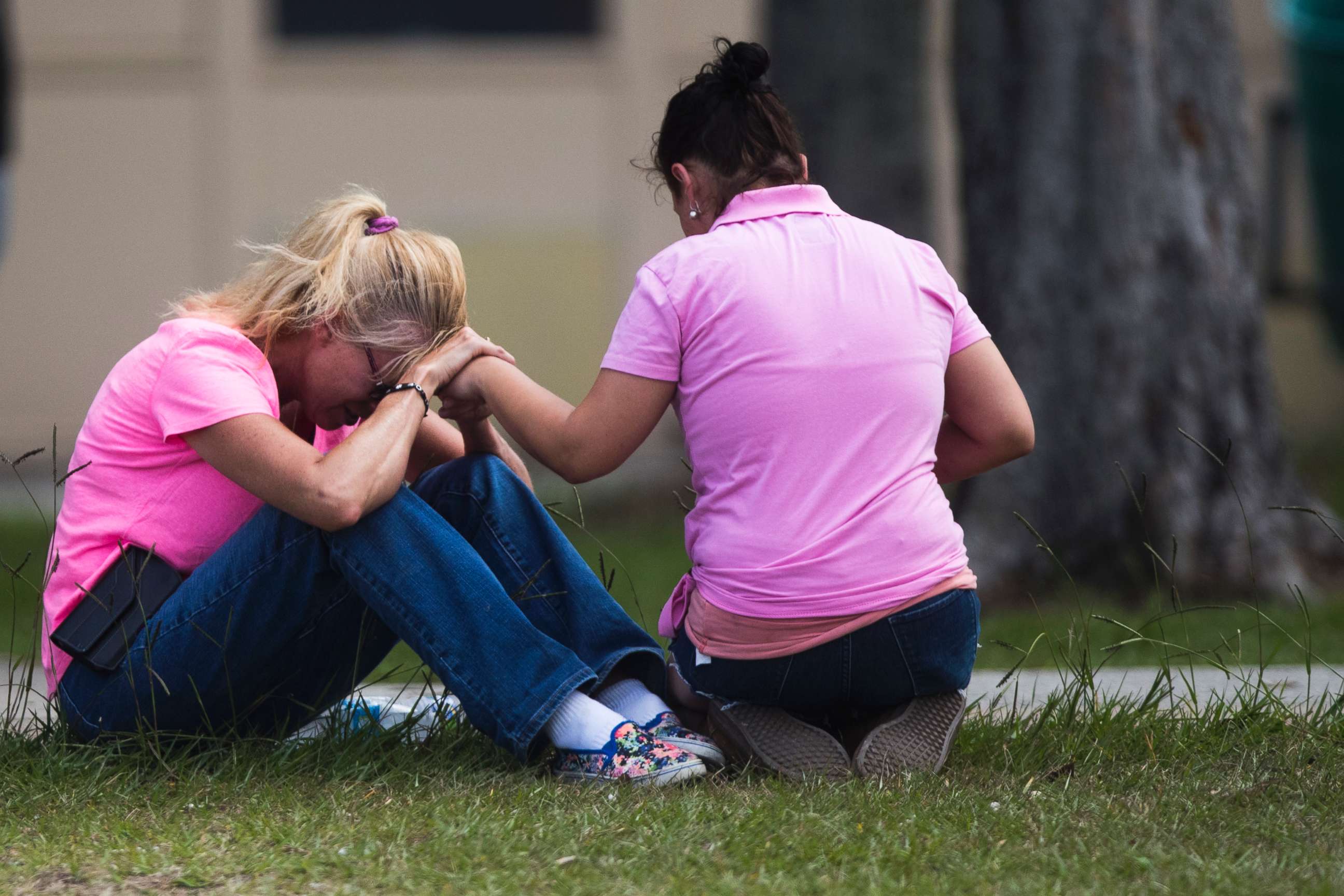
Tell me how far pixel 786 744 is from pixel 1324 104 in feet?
22.8

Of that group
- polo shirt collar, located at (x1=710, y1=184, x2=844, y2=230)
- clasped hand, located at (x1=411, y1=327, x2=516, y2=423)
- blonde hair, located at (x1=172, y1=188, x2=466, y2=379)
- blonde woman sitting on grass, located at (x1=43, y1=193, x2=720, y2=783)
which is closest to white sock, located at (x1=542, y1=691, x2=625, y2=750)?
blonde woman sitting on grass, located at (x1=43, y1=193, x2=720, y2=783)

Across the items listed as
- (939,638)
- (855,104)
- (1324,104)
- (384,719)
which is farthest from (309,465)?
(1324,104)

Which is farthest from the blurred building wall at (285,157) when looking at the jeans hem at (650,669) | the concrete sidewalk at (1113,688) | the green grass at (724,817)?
the green grass at (724,817)

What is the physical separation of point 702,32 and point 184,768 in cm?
764

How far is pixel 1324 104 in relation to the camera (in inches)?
332

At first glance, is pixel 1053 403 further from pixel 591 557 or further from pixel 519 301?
pixel 519 301

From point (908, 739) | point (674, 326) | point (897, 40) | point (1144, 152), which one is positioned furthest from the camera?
point (897, 40)

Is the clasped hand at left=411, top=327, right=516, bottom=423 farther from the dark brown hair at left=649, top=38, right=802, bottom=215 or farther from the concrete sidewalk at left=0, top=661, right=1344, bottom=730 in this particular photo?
the concrete sidewalk at left=0, top=661, right=1344, bottom=730

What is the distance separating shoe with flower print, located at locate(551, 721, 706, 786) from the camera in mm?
2637

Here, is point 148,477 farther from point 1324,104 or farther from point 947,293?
point 1324,104

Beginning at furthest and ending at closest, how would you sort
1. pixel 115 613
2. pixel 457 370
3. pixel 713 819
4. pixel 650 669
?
pixel 650 669 < pixel 457 370 < pixel 115 613 < pixel 713 819

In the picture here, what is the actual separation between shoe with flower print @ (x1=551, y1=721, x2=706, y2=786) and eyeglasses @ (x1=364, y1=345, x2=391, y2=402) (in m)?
0.70

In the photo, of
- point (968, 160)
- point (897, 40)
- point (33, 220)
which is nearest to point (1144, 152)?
point (968, 160)

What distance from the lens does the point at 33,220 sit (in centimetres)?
973
